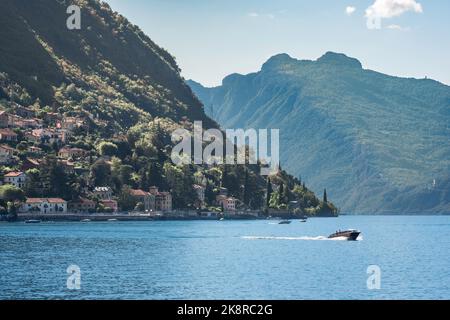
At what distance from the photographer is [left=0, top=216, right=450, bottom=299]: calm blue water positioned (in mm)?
98750

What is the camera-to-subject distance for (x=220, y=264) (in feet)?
428

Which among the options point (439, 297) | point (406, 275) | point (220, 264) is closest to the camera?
point (439, 297)

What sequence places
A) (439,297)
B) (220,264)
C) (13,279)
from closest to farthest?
(439,297), (13,279), (220,264)

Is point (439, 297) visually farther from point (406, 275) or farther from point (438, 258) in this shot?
point (438, 258)

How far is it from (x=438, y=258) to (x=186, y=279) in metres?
59.2

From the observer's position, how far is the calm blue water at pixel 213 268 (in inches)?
3888

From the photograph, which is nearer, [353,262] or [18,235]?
[353,262]

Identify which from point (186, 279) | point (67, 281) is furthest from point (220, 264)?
point (67, 281)

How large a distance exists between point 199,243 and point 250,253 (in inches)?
993

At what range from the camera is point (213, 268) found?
12494cm
